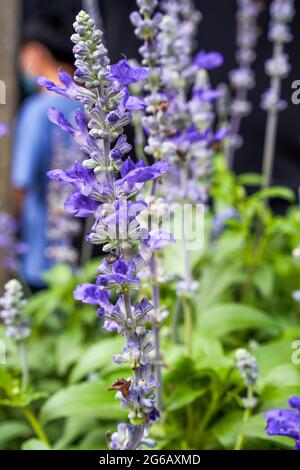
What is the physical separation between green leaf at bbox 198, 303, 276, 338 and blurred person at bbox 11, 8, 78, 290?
188 centimetres

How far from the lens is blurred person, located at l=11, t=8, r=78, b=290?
11.3ft

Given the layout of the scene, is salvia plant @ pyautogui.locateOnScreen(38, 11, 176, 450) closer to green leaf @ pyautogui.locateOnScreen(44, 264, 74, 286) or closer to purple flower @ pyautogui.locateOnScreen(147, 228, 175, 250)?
purple flower @ pyautogui.locateOnScreen(147, 228, 175, 250)

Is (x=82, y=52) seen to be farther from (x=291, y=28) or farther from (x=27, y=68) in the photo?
(x=291, y=28)

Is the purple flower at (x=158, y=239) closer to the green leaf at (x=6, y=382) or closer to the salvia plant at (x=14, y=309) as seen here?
the salvia plant at (x=14, y=309)

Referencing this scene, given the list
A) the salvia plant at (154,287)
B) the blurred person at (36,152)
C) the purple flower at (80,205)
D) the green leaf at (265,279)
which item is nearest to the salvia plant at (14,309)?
the salvia plant at (154,287)

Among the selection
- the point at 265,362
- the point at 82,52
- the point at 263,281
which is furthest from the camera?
the point at 263,281

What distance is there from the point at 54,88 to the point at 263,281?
1077 millimetres

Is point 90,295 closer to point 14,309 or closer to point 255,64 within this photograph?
point 14,309

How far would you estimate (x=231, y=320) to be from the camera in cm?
158

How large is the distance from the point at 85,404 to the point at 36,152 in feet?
7.83

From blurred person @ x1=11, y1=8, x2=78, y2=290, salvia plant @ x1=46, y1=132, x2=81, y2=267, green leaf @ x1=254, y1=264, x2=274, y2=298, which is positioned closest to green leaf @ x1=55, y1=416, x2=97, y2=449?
green leaf @ x1=254, y1=264, x2=274, y2=298

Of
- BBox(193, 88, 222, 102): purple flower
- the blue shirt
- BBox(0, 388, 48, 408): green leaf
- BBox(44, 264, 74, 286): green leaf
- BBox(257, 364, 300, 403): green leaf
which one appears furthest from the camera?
the blue shirt

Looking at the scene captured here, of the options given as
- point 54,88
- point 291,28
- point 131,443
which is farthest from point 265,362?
point 291,28

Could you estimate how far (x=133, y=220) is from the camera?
87cm
